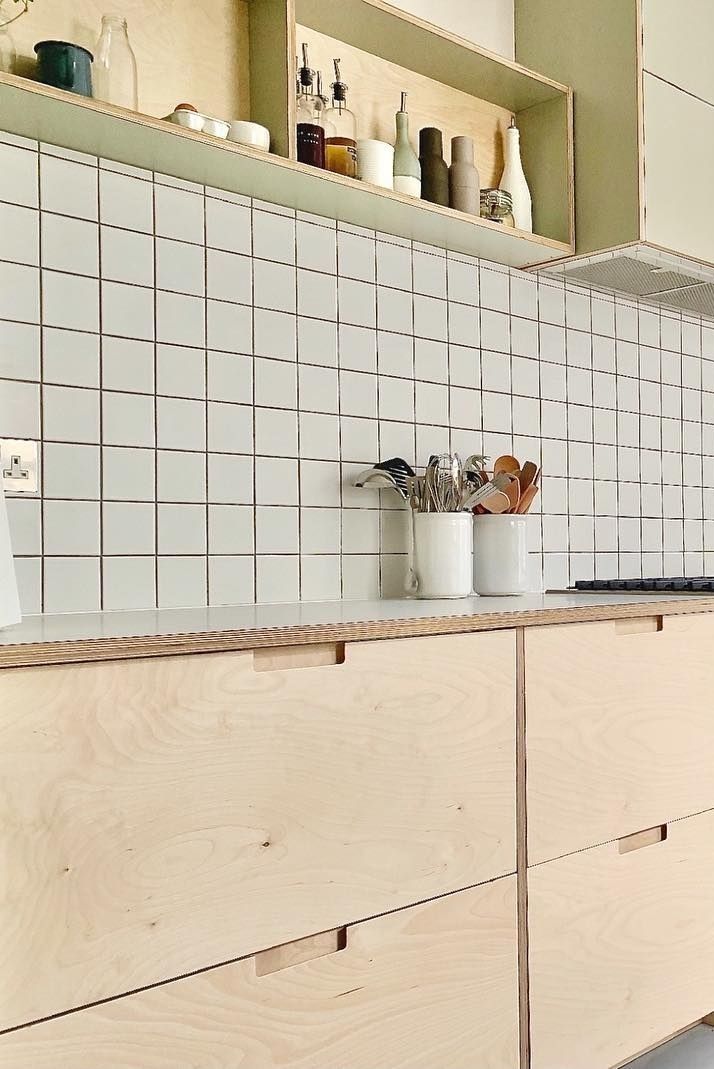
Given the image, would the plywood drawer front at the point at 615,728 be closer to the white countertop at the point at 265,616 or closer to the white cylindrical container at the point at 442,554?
the white countertop at the point at 265,616

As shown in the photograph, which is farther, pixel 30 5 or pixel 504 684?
pixel 30 5

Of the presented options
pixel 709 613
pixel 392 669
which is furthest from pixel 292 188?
pixel 709 613

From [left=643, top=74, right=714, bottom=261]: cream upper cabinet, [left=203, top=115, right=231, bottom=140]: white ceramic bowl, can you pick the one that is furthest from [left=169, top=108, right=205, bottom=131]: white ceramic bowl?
[left=643, top=74, right=714, bottom=261]: cream upper cabinet

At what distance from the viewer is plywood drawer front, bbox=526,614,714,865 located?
160 centimetres

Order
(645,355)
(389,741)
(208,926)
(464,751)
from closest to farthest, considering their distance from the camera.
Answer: (208,926)
(389,741)
(464,751)
(645,355)

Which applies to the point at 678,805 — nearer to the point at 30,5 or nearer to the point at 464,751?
the point at 464,751

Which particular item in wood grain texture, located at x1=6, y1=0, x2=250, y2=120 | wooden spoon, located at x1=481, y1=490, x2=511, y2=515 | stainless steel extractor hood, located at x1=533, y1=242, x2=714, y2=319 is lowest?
wooden spoon, located at x1=481, y1=490, x2=511, y2=515

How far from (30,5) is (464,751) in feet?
4.37

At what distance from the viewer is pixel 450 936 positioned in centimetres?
145

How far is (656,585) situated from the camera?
7.05 feet

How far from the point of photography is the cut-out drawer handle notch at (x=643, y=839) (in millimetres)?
1745

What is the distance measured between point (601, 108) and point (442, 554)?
1063 mm

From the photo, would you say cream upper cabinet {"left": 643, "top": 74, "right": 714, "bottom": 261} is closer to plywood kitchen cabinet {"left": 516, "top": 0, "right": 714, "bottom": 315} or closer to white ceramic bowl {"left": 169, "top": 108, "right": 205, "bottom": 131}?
plywood kitchen cabinet {"left": 516, "top": 0, "right": 714, "bottom": 315}

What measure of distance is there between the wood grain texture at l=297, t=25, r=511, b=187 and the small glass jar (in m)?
0.48
